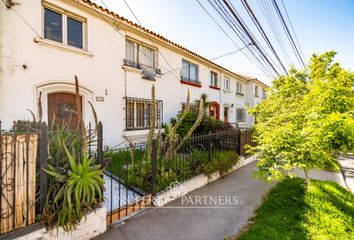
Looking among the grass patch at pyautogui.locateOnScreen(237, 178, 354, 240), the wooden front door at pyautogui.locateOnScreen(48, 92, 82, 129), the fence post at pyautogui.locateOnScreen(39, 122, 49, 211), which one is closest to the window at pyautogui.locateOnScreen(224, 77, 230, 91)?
the grass patch at pyautogui.locateOnScreen(237, 178, 354, 240)

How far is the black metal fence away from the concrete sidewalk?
14.9 inches

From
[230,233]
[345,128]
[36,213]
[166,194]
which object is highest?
[345,128]

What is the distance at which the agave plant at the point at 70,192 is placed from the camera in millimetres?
2682

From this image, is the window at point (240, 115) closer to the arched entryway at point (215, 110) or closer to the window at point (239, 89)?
the window at point (239, 89)

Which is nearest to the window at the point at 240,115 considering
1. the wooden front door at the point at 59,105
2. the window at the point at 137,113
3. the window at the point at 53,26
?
the window at the point at 137,113

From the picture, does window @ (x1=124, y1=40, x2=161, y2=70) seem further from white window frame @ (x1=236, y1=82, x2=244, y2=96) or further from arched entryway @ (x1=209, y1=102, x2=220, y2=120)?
white window frame @ (x1=236, y1=82, x2=244, y2=96)

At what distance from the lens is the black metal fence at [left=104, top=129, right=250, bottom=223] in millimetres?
4105

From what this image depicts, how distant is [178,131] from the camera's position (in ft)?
28.8

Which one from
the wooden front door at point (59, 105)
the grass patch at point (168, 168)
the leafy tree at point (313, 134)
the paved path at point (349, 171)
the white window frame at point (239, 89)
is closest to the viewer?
the leafy tree at point (313, 134)

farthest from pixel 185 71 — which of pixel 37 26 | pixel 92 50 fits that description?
pixel 37 26

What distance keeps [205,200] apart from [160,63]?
6.84 m

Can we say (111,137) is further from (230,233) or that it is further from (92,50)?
(230,233)

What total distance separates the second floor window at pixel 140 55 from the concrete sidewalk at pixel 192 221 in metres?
5.98

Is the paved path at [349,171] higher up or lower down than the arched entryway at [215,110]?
lower down
